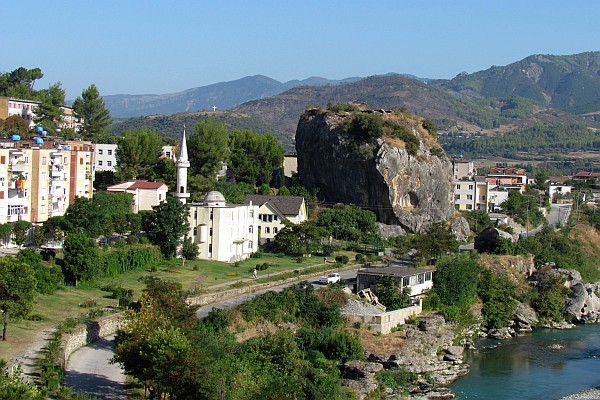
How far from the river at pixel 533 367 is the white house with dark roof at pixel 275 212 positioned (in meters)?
17.9

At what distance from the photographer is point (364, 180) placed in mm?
64250

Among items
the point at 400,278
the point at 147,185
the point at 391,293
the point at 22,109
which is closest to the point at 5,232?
the point at 147,185

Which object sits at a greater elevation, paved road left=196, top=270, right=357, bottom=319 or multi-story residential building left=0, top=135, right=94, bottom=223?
multi-story residential building left=0, top=135, right=94, bottom=223

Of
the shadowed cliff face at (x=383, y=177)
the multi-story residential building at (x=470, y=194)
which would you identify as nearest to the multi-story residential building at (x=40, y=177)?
the shadowed cliff face at (x=383, y=177)

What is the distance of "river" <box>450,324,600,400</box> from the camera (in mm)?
35375

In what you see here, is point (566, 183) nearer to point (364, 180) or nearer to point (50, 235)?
point (364, 180)

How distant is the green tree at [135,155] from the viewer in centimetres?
6200

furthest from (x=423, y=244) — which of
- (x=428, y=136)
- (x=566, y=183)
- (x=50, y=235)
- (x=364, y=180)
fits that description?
(x=566, y=183)

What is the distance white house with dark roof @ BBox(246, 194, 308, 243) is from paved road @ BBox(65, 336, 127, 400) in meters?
25.4

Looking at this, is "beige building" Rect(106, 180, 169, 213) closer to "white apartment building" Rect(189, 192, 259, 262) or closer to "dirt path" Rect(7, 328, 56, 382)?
"white apartment building" Rect(189, 192, 259, 262)

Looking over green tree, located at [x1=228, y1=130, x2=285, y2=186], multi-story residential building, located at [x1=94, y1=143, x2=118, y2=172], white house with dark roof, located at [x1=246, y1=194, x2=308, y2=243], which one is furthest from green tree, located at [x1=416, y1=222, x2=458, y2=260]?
multi-story residential building, located at [x1=94, y1=143, x2=118, y2=172]

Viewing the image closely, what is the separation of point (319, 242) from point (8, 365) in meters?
31.9

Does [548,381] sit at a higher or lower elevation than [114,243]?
lower

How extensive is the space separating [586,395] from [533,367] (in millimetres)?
4396
